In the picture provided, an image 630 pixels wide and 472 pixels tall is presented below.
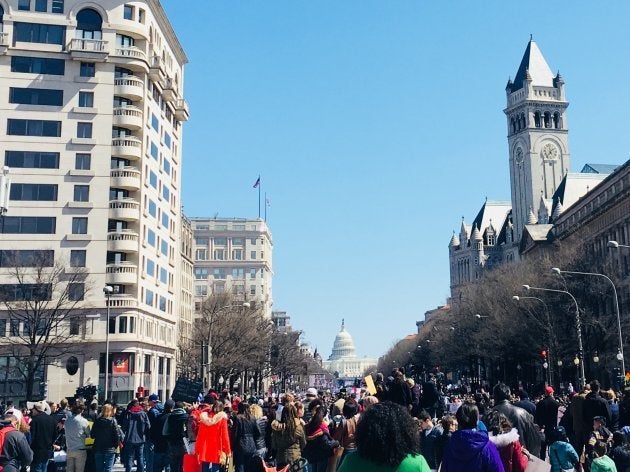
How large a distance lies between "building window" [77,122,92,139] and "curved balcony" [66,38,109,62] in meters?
5.39

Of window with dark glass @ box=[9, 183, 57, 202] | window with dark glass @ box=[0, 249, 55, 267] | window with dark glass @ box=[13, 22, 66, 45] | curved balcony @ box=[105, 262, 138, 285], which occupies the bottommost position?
curved balcony @ box=[105, 262, 138, 285]

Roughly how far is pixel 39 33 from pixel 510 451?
6116cm

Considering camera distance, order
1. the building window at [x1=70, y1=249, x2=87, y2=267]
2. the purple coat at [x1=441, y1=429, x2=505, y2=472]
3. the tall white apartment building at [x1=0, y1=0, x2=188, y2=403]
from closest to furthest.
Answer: the purple coat at [x1=441, y1=429, x2=505, y2=472] < the tall white apartment building at [x1=0, y1=0, x2=188, y2=403] < the building window at [x1=70, y1=249, x2=87, y2=267]

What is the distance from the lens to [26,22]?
62.1 metres

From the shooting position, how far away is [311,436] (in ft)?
46.0

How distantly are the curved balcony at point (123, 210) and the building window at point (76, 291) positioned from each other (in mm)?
6230

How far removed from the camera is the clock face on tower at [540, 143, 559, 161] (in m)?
152

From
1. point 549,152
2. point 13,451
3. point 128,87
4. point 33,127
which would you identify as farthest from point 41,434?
point 549,152

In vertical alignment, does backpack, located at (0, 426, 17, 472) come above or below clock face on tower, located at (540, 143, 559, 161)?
below

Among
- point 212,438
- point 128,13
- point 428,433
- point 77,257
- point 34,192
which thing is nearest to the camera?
point 212,438

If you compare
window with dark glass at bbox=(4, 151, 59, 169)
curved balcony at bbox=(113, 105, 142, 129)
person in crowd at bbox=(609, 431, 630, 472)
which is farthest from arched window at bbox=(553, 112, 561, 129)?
person in crowd at bbox=(609, 431, 630, 472)

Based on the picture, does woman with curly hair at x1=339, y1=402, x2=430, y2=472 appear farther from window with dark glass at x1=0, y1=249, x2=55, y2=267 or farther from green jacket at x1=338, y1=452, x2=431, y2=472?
window with dark glass at x1=0, y1=249, x2=55, y2=267

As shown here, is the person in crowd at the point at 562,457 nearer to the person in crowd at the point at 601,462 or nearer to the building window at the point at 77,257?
the person in crowd at the point at 601,462

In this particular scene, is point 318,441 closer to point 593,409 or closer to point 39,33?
point 593,409
